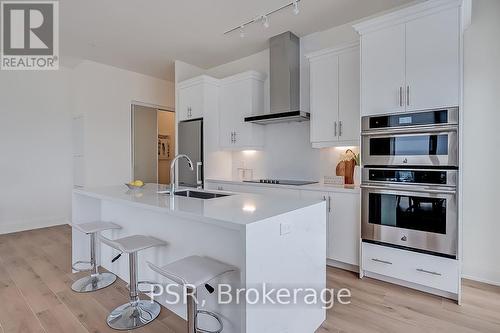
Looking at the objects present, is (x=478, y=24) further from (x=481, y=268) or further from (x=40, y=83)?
(x=40, y=83)

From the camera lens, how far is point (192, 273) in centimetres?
151

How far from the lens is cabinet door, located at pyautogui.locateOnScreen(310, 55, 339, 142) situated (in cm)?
317

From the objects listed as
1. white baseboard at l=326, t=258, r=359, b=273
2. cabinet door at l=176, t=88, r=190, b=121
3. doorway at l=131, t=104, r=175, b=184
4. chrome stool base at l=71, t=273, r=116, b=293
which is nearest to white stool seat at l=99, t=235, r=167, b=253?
chrome stool base at l=71, t=273, r=116, b=293

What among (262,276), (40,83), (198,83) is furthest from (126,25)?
(262,276)

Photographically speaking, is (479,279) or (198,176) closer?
(479,279)

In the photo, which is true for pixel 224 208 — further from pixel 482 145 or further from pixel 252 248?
pixel 482 145

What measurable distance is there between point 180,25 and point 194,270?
3.10 m

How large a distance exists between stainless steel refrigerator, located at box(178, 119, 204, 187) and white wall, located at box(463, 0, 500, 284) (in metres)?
3.37

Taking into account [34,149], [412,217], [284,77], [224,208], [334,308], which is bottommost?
[334,308]

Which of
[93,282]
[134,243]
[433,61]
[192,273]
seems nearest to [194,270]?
[192,273]

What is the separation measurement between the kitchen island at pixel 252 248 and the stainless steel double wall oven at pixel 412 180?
3.29 ft

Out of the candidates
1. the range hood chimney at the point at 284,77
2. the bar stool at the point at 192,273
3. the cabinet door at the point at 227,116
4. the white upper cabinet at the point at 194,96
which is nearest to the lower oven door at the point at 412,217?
the range hood chimney at the point at 284,77

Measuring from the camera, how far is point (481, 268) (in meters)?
2.66

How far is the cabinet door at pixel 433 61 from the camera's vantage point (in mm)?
2281
